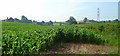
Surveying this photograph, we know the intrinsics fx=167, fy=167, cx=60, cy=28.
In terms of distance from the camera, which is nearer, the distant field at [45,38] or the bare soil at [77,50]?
the distant field at [45,38]

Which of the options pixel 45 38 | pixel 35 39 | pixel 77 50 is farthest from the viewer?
pixel 77 50

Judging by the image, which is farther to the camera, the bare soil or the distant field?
the bare soil

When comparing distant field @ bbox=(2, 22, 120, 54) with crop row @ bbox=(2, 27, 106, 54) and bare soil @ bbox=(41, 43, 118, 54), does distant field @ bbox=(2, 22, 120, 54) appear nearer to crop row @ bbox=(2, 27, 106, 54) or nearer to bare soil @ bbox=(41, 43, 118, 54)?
crop row @ bbox=(2, 27, 106, 54)

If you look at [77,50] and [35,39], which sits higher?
[35,39]

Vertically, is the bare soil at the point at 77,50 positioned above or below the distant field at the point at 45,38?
below

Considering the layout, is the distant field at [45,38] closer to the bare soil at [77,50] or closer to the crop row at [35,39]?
the crop row at [35,39]

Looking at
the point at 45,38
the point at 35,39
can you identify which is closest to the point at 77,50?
the point at 45,38

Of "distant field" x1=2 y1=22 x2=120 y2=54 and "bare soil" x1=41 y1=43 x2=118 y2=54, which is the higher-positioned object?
"distant field" x1=2 y1=22 x2=120 y2=54

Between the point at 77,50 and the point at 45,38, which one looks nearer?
the point at 45,38

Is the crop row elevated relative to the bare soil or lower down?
elevated

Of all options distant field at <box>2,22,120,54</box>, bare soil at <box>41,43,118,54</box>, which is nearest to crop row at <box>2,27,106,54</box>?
distant field at <box>2,22,120,54</box>

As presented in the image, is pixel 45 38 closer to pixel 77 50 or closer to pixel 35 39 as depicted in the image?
pixel 35 39

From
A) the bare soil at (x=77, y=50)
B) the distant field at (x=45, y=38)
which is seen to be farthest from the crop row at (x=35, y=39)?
the bare soil at (x=77, y=50)

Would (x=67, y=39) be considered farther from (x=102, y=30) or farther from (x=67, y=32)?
(x=102, y=30)
